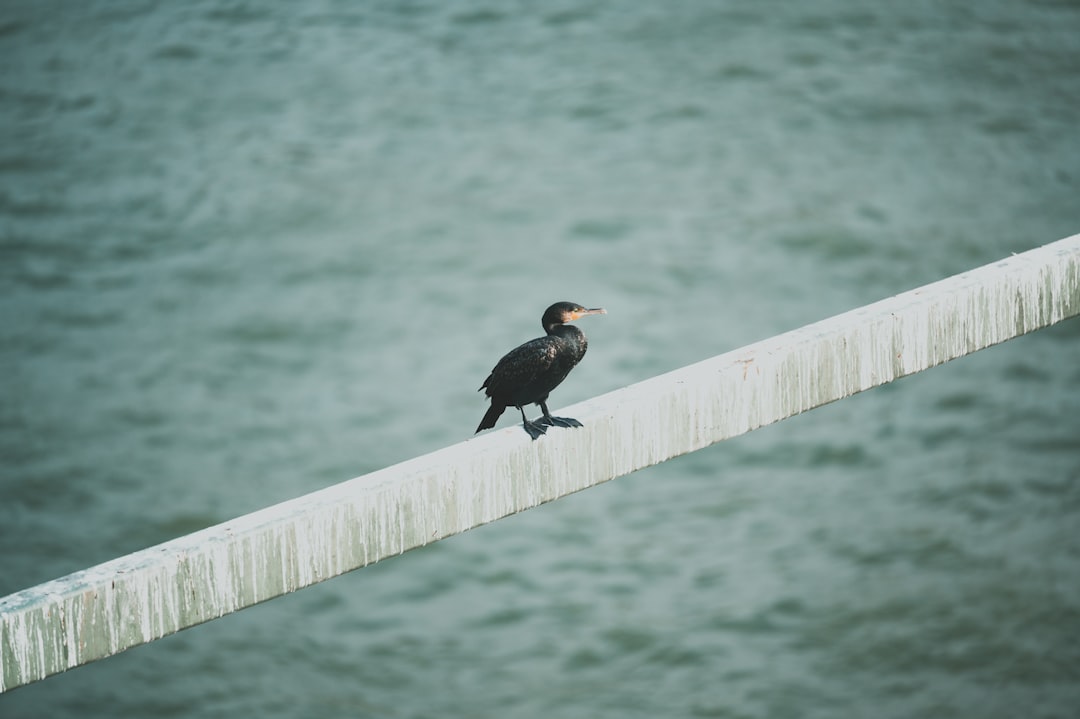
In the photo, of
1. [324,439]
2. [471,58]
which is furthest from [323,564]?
[471,58]

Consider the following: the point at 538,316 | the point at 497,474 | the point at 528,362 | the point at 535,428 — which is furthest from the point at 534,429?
the point at 538,316

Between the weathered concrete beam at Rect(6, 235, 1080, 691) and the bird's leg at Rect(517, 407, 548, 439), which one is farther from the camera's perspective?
the bird's leg at Rect(517, 407, 548, 439)

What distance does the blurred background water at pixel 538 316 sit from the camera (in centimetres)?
1016

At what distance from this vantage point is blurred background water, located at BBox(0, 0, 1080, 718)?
1016 cm

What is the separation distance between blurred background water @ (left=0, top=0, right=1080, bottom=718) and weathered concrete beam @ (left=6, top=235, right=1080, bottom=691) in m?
6.62

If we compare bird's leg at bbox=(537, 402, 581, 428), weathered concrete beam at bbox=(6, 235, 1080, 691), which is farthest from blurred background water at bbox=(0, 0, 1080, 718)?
bird's leg at bbox=(537, 402, 581, 428)

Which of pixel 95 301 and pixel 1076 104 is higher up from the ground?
pixel 1076 104

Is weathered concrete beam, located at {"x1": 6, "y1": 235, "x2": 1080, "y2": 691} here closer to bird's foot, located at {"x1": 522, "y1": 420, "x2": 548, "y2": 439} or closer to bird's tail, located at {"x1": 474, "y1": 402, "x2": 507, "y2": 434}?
bird's foot, located at {"x1": 522, "y1": 420, "x2": 548, "y2": 439}

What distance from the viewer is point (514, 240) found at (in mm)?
12609

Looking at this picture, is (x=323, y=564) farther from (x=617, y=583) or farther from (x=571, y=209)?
(x=571, y=209)

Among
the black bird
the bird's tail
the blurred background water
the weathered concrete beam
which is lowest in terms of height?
the blurred background water

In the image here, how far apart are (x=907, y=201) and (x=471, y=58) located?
4283mm

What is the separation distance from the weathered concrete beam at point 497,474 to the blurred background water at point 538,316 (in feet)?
21.7

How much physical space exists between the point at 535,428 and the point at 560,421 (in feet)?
0.26
